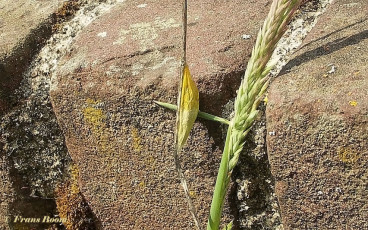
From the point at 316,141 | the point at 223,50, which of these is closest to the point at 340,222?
the point at 316,141

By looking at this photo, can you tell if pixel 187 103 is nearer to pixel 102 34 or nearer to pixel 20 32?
pixel 102 34

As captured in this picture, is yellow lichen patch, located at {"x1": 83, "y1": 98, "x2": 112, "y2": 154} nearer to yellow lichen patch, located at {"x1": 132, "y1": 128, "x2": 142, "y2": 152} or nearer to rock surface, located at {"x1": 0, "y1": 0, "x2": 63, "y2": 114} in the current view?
yellow lichen patch, located at {"x1": 132, "y1": 128, "x2": 142, "y2": 152}

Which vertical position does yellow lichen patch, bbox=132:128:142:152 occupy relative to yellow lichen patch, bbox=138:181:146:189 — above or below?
above

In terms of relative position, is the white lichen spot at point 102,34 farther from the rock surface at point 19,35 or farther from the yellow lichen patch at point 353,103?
the yellow lichen patch at point 353,103

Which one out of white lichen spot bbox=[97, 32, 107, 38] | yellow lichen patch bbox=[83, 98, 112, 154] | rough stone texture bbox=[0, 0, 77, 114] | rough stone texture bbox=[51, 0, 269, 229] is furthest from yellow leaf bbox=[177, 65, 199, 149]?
rough stone texture bbox=[0, 0, 77, 114]

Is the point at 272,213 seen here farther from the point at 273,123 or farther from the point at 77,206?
the point at 77,206

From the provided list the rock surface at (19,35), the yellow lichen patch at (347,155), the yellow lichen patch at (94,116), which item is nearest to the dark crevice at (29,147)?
the rock surface at (19,35)
